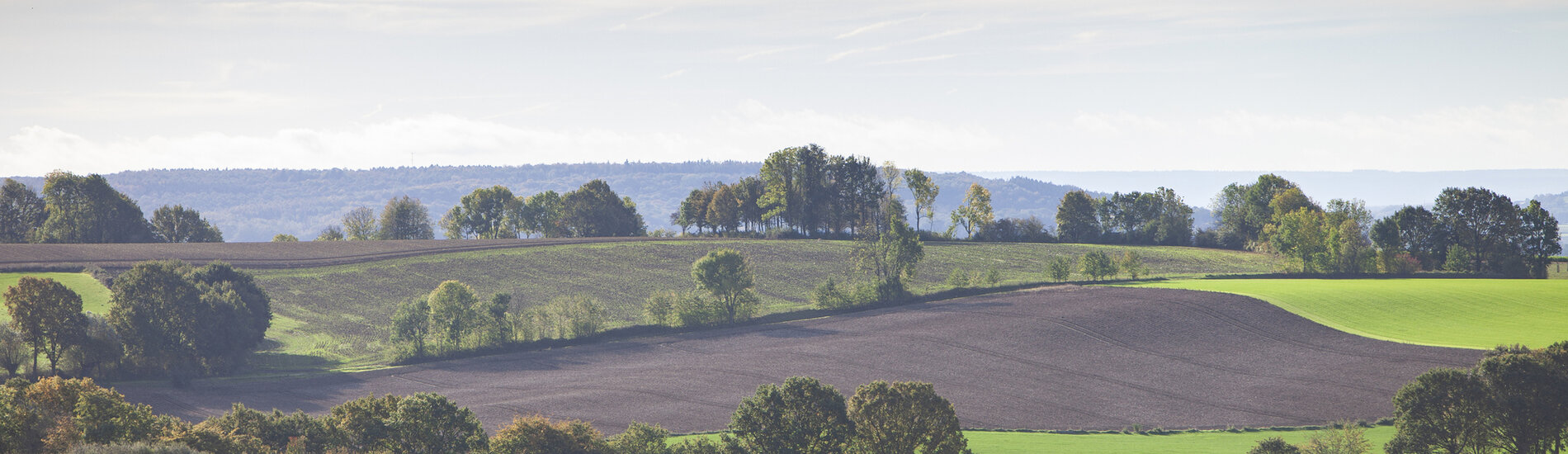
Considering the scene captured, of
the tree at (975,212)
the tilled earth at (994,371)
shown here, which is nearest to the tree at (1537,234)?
the tilled earth at (994,371)

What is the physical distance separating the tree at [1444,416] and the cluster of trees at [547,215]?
397 ft

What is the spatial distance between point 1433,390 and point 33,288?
81.1 metres

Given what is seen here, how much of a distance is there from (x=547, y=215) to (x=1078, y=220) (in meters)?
82.7

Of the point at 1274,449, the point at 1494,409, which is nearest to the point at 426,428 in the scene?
the point at 1274,449

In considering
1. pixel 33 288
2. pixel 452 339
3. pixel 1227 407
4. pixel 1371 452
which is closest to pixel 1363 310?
pixel 1227 407

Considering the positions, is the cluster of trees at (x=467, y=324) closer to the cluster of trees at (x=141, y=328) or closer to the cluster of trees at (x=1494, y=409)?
the cluster of trees at (x=141, y=328)

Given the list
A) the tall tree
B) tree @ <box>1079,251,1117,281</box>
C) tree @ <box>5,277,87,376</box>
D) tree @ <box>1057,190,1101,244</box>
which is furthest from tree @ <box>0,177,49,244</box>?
the tall tree

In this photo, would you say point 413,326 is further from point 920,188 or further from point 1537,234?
point 1537,234

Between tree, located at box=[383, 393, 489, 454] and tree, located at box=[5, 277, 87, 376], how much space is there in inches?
1614

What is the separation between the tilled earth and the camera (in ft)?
183

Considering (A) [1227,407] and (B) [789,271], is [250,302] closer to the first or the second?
(B) [789,271]

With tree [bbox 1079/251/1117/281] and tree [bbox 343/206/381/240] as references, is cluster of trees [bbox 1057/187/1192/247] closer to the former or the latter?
tree [bbox 1079/251/1117/281]

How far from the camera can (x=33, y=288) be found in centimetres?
6544

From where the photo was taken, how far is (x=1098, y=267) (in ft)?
319
